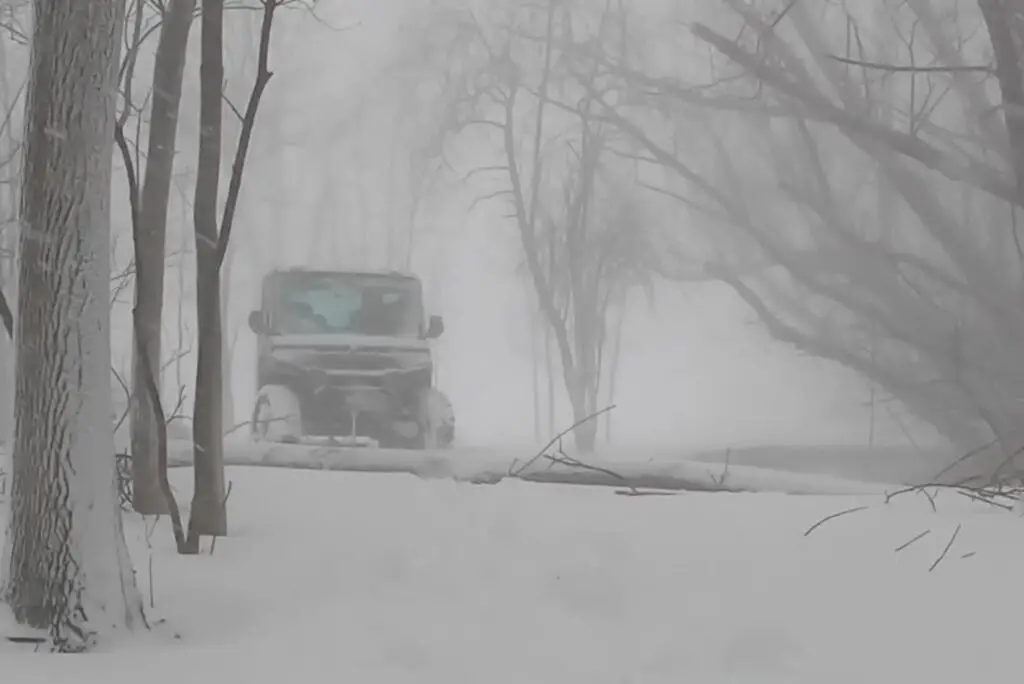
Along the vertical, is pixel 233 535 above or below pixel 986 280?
below

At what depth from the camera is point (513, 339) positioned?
24516 millimetres

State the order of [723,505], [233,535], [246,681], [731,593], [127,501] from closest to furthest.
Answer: [246,681], [731,593], [233,535], [127,501], [723,505]

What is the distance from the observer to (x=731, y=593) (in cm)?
256

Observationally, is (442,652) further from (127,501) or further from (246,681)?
(127,501)

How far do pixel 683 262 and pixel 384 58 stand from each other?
21.3 feet

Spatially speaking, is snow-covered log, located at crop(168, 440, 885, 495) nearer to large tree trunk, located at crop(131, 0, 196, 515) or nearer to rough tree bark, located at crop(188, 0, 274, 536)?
large tree trunk, located at crop(131, 0, 196, 515)

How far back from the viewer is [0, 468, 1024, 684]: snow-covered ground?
2.05 meters

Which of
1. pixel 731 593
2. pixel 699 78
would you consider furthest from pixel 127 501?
pixel 699 78

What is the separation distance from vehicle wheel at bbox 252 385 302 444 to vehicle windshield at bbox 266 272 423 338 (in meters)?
0.78

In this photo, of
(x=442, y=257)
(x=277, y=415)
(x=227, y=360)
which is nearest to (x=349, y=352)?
(x=277, y=415)

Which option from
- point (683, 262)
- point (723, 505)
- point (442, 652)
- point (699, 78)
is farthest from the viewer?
point (683, 262)

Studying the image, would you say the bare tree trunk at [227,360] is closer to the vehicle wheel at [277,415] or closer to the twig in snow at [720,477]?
the vehicle wheel at [277,415]

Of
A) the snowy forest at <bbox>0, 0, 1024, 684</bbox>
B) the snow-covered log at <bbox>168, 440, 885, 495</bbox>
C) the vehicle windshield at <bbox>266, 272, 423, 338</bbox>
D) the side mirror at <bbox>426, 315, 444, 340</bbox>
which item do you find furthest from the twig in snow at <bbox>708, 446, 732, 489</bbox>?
the vehicle windshield at <bbox>266, 272, 423, 338</bbox>

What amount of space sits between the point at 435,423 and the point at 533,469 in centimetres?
358
